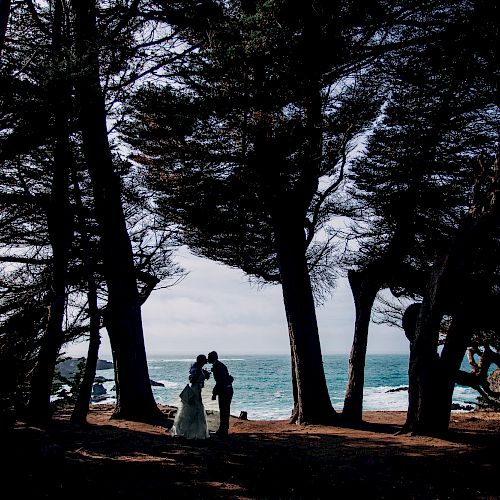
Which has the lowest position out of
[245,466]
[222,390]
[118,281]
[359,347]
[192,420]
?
[245,466]

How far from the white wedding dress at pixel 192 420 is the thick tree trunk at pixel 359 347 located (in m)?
4.95

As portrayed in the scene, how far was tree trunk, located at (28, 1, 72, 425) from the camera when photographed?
384 inches

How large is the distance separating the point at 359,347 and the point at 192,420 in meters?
5.34

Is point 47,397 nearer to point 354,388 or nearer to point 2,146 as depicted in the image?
point 2,146

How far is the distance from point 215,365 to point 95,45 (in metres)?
6.04

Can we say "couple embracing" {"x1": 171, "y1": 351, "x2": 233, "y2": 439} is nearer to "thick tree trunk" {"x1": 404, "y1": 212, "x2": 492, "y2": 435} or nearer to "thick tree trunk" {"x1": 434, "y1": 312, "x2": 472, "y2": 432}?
"thick tree trunk" {"x1": 404, "y1": 212, "x2": 492, "y2": 435}

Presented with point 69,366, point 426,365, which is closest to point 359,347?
point 426,365

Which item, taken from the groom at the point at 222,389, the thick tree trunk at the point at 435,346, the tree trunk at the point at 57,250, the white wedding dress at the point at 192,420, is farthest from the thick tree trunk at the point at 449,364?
the tree trunk at the point at 57,250

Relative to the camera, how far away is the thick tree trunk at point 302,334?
11969 millimetres

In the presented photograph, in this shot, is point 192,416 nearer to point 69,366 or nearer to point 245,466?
point 245,466

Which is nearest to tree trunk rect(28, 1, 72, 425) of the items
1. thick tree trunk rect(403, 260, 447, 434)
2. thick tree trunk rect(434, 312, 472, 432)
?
thick tree trunk rect(403, 260, 447, 434)

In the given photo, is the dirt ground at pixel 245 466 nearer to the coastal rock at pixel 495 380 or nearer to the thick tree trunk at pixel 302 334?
the thick tree trunk at pixel 302 334

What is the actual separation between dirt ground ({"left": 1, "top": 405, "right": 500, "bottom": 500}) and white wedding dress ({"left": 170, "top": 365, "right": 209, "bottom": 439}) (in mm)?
176

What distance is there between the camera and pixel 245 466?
21.9 feet
